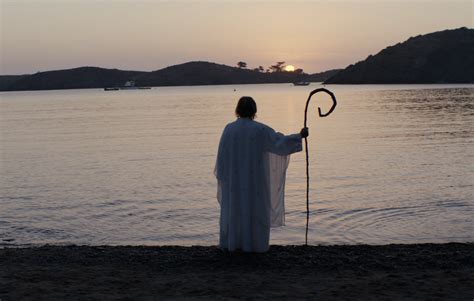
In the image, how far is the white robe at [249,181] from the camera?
870 cm

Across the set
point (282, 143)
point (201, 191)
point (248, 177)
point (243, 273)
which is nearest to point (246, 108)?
point (282, 143)

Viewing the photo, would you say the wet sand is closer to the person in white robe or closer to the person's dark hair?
the person in white robe

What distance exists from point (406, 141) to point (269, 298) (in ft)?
92.9

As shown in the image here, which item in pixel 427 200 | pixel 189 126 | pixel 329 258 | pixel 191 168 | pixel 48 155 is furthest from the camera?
pixel 189 126

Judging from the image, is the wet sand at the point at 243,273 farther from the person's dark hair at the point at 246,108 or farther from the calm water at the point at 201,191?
the calm water at the point at 201,191

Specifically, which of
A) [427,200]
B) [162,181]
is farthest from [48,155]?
[427,200]

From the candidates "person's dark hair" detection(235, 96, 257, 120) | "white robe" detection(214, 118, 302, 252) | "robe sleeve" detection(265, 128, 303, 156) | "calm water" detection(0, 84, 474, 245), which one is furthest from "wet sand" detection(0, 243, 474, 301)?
"calm water" detection(0, 84, 474, 245)

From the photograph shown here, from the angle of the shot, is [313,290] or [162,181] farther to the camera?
[162,181]

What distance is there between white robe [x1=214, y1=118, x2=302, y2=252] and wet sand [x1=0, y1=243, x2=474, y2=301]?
28 centimetres

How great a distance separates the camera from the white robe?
28.5 feet

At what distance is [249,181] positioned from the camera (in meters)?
8.72

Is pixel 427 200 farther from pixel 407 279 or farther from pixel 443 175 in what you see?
pixel 407 279

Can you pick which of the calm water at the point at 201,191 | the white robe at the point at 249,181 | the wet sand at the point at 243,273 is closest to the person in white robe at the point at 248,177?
the white robe at the point at 249,181

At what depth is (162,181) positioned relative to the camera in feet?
72.2
